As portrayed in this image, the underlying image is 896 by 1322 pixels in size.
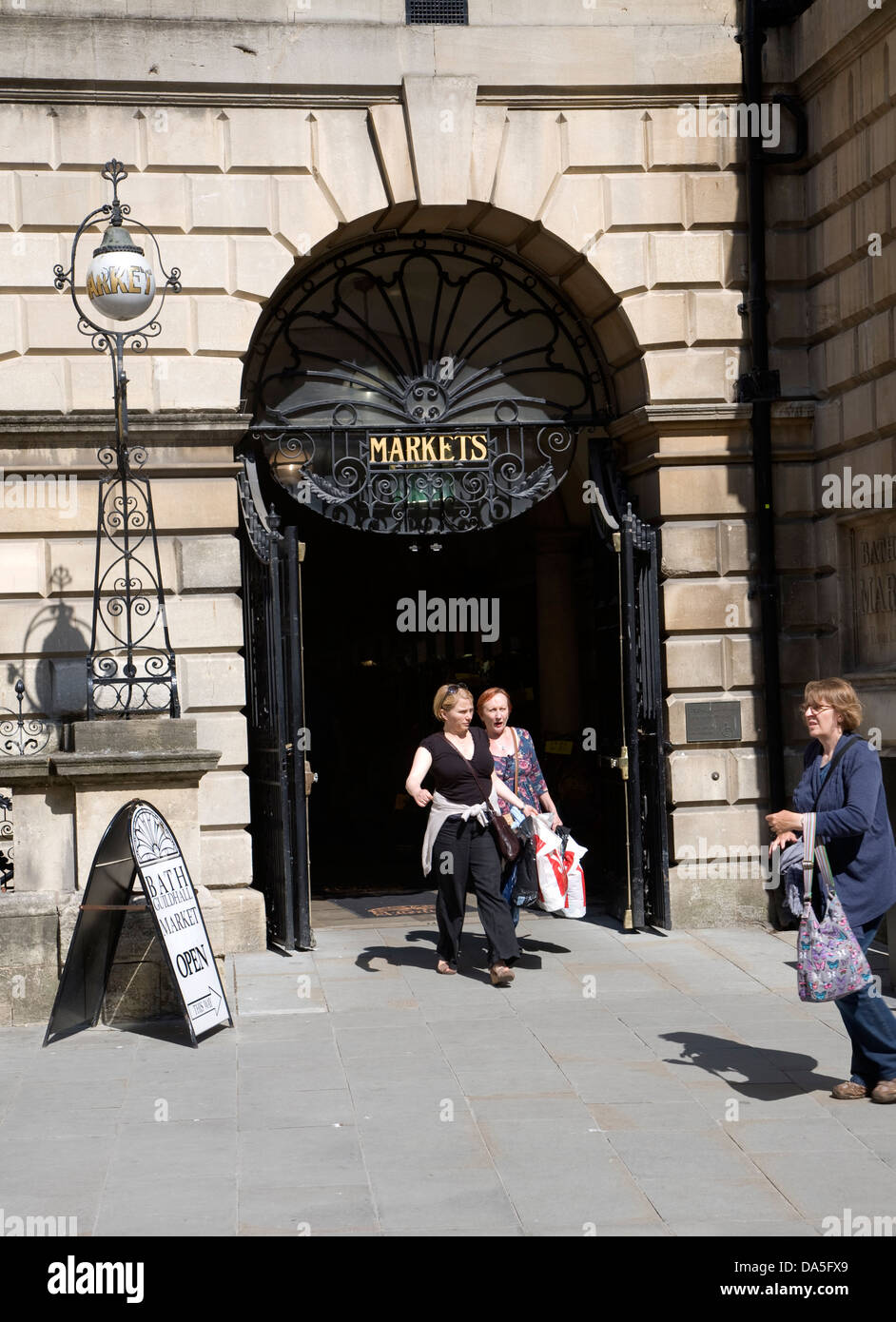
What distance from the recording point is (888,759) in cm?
995

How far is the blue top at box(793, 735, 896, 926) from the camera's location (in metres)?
6.84

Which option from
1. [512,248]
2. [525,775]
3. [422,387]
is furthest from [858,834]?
[512,248]

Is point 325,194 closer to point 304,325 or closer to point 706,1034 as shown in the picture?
point 304,325

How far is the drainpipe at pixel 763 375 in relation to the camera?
11.5 meters

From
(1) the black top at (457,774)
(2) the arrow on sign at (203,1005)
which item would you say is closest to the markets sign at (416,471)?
(1) the black top at (457,774)

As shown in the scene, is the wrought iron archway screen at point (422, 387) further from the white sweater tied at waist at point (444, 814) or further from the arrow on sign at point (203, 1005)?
the arrow on sign at point (203, 1005)

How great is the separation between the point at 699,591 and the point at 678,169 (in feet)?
10.4

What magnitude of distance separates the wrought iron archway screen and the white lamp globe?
2447mm

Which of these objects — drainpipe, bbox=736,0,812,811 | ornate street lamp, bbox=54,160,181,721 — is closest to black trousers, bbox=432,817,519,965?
ornate street lamp, bbox=54,160,181,721

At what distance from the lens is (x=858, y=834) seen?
6.86 metres

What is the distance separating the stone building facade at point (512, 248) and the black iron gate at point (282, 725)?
0.21m

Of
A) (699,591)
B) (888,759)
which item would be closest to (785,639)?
(699,591)

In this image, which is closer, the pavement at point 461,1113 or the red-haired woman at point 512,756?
the pavement at point 461,1113

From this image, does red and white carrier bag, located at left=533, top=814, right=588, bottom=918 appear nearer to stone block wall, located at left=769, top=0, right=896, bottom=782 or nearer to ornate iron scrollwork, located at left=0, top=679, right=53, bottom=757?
stone block wall, located at left=769, top=0, right=896, bottom=782
